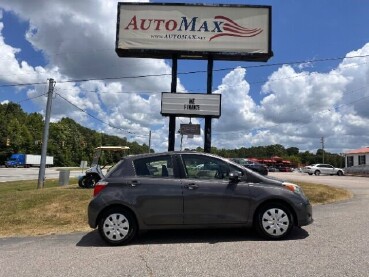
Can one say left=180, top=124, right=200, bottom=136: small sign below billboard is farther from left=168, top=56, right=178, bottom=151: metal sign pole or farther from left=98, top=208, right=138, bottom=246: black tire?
left=98, top=208, right=138, bottom=246: black tire

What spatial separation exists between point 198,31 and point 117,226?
12362mm

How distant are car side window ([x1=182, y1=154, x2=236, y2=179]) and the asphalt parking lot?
118cm

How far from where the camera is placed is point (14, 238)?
9062mm

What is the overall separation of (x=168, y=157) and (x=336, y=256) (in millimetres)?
3366

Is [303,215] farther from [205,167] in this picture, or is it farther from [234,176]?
[205,167]

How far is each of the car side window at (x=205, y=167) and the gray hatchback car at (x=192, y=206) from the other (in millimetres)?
151

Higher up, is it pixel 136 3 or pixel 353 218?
pixel 136 3

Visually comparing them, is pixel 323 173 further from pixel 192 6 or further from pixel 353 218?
pixel 353 218

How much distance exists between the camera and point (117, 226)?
757 cm

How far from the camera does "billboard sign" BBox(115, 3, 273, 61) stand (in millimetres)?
18031

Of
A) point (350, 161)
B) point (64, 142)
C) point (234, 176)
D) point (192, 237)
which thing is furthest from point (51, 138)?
point (234, 176)

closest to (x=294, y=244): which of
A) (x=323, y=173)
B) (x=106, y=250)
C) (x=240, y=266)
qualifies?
(x=240, y=266)

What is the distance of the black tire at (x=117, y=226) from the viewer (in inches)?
296

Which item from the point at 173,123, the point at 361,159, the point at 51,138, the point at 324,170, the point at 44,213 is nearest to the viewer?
the point at 44,213
